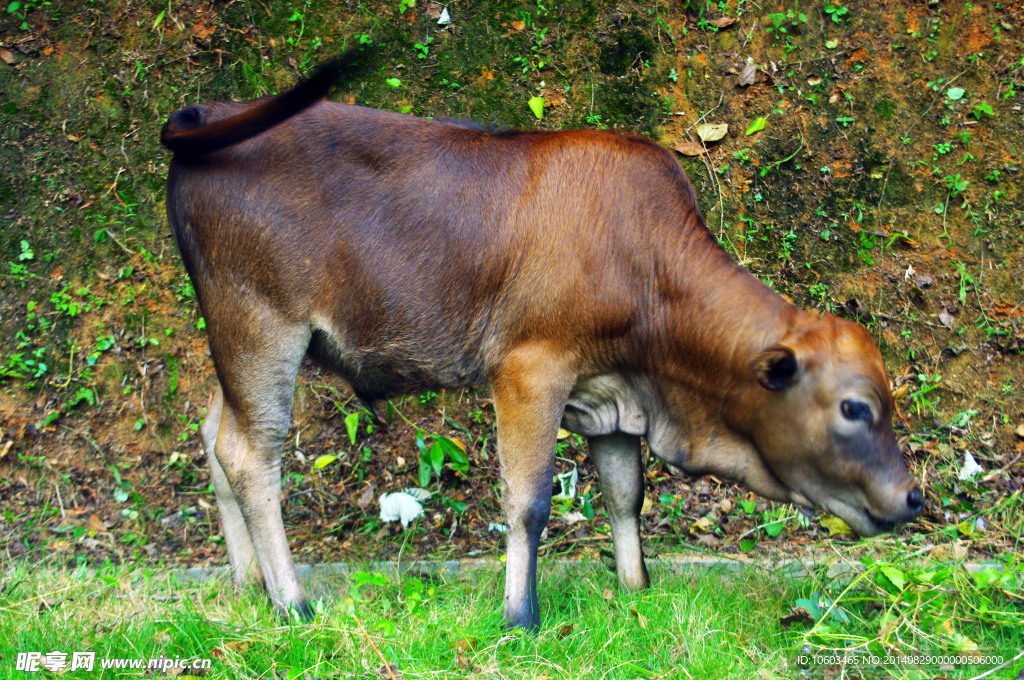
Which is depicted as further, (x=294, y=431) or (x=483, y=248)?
(x=294, y=431)

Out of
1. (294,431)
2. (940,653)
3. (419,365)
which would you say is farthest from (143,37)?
(940,653)

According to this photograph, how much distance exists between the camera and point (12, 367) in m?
5.86

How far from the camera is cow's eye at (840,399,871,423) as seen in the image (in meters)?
3.52

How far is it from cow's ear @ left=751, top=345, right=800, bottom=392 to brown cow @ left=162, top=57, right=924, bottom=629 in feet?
0.40

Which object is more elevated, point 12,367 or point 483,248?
point 483,248

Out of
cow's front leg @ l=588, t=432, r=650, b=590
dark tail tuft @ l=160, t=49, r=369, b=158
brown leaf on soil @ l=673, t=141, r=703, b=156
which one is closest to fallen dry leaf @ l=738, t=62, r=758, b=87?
brown leaf on soil @ l=673, t=141, r=703, b=156

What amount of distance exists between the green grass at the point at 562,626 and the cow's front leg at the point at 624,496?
0.56 feet

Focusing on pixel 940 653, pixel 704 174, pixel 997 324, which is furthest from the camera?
pixel 704 174

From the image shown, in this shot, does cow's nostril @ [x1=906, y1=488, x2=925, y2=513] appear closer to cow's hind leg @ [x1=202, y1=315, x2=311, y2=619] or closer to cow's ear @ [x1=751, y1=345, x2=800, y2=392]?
cow's ear @ [x1=751, y1=345, x2=800, y2=392]

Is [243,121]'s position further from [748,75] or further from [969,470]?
[969,470]

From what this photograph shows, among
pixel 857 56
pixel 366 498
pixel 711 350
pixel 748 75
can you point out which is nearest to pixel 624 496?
pixel 711 350

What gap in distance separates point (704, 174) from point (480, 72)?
6.16ft

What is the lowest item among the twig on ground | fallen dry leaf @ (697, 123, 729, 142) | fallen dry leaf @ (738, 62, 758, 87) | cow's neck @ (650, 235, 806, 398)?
the twig on ground

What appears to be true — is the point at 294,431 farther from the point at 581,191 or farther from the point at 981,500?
the point at 981,500
